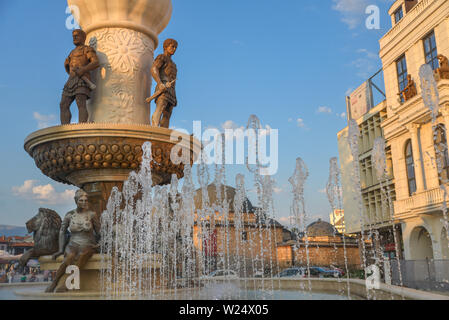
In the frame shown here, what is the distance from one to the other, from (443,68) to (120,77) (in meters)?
17.7

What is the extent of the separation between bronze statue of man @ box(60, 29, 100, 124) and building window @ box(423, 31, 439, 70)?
65.2 feet

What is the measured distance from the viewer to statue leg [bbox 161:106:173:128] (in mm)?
10367

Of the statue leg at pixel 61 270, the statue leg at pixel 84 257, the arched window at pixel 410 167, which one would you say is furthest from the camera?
the arched window at pixel 410 167

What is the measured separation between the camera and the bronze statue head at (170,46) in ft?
34.0

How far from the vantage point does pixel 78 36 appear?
396 inches

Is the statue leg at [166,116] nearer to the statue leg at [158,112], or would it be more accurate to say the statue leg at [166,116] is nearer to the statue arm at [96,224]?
the statue leg at [158,112]

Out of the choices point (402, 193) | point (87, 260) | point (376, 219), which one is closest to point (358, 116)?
point (376, 219)

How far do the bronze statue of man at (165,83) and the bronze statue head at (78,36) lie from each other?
1809 mm

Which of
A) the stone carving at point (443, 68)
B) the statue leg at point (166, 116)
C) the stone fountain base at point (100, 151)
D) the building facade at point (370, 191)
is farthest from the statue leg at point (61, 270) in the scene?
the building facade at point (370, 191)

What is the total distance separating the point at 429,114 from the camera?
22.4 meters

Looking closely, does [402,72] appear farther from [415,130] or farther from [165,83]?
[165,83]

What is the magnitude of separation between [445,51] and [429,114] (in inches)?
133

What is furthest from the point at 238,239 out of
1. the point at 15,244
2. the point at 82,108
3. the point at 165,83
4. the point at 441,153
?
the point at 82,108

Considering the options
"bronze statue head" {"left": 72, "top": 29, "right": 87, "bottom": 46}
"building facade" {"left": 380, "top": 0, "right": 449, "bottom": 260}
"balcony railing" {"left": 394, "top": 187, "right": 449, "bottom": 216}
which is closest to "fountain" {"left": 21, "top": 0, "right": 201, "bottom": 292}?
"bronze statue head" {"left": 72, "top": 29, "right": 87, "bottom": 46}
